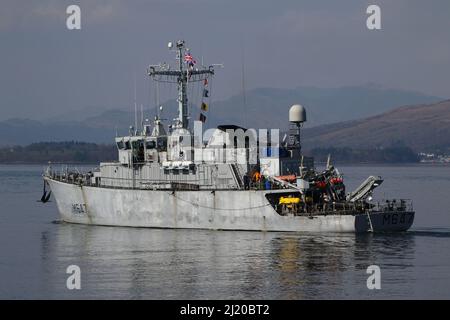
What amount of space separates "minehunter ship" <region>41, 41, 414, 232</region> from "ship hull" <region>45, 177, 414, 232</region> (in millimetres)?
61

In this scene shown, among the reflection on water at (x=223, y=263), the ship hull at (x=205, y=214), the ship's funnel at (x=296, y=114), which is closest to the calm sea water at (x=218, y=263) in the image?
the reflection on water at (x=223, y=263)

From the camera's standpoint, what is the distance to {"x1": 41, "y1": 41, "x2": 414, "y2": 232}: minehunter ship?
55.6 metres

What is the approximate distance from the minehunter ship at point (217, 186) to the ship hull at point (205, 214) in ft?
0.20

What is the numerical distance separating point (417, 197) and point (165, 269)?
57.9 metres

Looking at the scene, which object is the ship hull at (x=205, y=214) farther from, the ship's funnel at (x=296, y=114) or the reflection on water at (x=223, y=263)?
the ship's funnel at (x=296, y=114)

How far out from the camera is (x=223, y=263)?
152ft

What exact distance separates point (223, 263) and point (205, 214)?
38.1ft

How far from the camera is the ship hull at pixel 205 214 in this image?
179 ft

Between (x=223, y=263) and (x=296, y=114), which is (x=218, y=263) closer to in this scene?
(x=223, y=263)

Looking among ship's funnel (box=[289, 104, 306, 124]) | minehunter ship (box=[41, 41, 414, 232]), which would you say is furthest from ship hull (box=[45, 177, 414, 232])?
ship's funnel (box=[289, 104, 306, 124])

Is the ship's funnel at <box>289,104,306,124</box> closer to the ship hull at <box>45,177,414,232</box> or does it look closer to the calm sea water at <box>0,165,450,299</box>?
the ship hull at <box>45,177,414,232</box>

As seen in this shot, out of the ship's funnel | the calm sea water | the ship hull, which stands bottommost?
the calm sea water

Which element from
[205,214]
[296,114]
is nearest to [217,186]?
[205,214]
